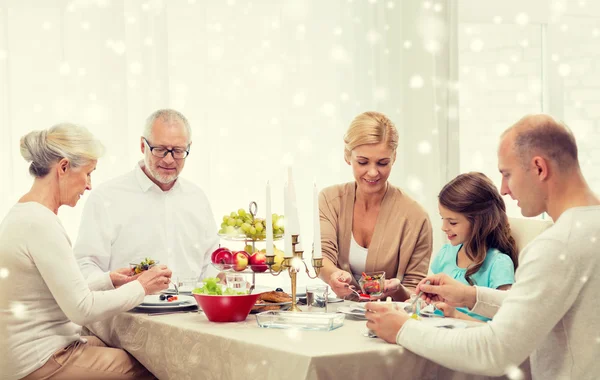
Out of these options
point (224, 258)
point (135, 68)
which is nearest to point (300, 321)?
point (224, 258)

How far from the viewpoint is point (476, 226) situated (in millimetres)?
2525

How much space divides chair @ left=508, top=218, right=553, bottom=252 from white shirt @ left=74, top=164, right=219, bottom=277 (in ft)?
4.18

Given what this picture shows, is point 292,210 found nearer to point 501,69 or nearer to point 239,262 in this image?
point 239,262

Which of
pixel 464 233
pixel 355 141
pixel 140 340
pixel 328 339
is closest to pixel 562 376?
pixel 328 339

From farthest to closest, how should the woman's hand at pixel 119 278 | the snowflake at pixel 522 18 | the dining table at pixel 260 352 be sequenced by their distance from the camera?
the snowflake at pixel 522 18 < the woman's hand at pixel 119 278 < the dining table at pixel 260 352

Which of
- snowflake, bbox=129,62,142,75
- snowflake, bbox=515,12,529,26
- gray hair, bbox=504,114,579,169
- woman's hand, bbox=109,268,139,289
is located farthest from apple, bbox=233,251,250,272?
snowflake, bbox=515,12,529,26

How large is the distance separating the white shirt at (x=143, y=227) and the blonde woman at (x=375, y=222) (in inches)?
23.0

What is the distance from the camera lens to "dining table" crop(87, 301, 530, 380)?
1.71m

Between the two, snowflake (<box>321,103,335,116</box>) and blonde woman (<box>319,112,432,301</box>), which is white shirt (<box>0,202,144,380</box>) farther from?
snowflake (<box>321,103,335,116</box>)

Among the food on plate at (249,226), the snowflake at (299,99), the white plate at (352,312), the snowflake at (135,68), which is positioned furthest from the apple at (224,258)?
the snowflake at (299,99)

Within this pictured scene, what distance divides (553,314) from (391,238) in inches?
50.5

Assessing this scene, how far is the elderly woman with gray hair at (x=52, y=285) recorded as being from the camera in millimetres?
2092

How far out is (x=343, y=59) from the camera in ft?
13.8

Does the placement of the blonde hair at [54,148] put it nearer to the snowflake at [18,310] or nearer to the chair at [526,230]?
the snowflake at [18,310]
